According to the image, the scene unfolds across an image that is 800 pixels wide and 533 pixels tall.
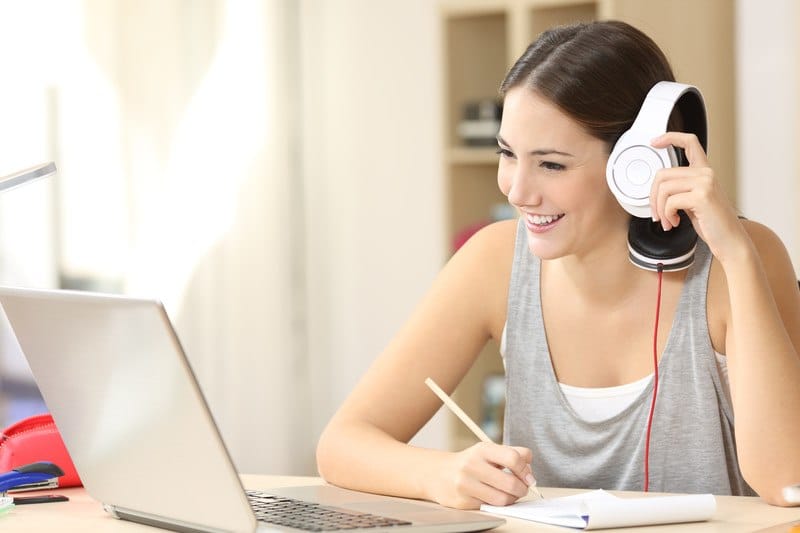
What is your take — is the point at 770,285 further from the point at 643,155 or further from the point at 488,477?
the point at 488,477

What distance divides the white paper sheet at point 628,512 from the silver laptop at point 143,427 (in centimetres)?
8

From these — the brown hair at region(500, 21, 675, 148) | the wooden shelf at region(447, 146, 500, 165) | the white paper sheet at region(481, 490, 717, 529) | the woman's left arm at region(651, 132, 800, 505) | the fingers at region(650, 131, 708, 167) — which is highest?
the brown hair at region(500, 21, 675, 148)

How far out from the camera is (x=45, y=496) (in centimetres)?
145

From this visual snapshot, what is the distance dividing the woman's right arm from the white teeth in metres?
0.17

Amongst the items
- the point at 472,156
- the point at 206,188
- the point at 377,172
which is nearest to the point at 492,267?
the point at 472,156

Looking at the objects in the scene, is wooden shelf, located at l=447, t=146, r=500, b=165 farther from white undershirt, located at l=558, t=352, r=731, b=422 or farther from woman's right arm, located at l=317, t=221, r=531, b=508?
white undershirt, located at l=558, t=352, r=731, b=422

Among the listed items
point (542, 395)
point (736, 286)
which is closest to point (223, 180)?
point (542, 395)

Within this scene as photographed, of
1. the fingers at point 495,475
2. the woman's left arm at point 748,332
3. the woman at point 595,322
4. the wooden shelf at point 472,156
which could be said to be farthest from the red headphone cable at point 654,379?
the wooden shelf at point 472,156

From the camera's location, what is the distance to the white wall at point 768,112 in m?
3.06

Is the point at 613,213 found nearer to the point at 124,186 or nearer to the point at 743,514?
the point at 743,514

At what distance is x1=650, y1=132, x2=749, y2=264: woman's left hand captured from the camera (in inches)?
57.2

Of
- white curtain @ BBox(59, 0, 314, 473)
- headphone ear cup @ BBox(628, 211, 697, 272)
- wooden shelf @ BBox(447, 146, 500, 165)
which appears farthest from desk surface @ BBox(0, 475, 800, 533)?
wooden shelf @ BBox(447, 146, 500, 165)

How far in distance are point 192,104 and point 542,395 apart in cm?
206

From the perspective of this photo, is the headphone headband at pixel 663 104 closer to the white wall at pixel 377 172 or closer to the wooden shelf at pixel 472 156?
the wooden shelf at pixel 472 156
